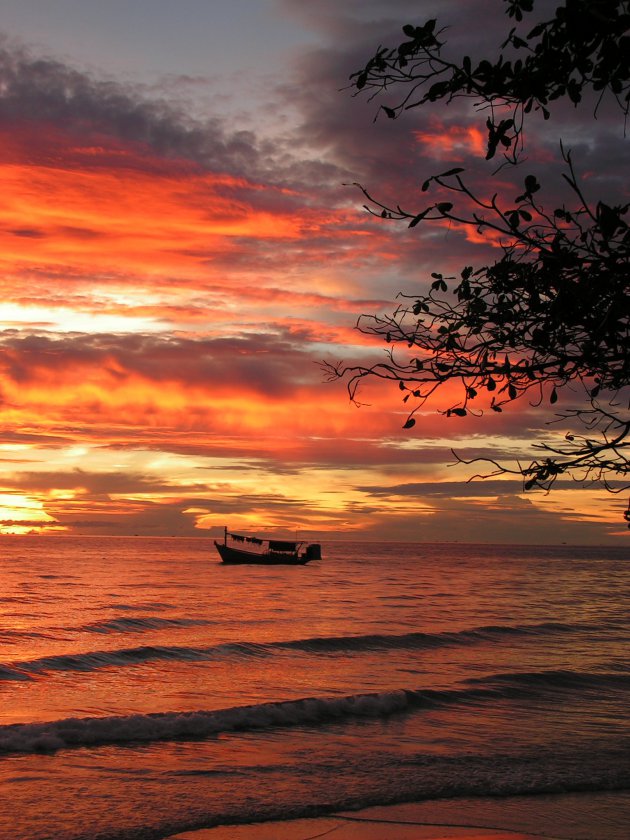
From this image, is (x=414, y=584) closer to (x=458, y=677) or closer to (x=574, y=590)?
(x=574, y=590)

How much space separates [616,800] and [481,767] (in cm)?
231

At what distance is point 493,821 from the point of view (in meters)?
10.6

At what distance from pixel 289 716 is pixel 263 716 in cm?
56

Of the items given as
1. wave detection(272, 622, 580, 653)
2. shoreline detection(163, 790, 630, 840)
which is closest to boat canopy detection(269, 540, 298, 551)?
wave detection(272, 622, 580, 653)

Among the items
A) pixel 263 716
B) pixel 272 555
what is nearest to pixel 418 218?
pixel 263 716

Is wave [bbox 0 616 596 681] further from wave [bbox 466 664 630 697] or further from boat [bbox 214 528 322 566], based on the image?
boat [bbox 214 528 322 566]

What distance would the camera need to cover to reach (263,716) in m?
17.2

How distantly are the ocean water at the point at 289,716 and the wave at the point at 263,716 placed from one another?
0.05m

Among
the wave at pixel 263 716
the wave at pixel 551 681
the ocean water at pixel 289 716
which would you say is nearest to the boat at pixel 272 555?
the ocean water at pixel 289 716

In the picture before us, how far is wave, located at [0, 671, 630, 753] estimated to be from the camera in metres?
14.8

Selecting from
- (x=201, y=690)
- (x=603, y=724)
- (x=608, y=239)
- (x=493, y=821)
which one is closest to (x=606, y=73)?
(x=608, y=239)

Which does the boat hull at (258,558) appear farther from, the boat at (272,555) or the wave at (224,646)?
the wave at (224,646)

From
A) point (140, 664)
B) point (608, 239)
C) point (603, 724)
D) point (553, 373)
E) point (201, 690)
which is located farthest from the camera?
point (140, 664)

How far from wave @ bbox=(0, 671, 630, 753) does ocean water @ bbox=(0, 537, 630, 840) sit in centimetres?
5
